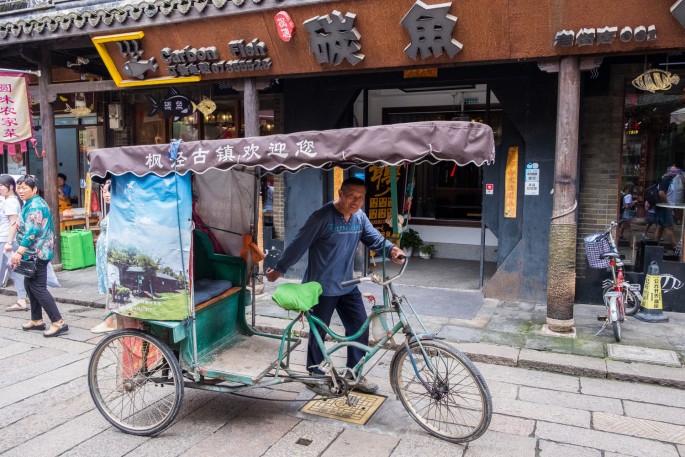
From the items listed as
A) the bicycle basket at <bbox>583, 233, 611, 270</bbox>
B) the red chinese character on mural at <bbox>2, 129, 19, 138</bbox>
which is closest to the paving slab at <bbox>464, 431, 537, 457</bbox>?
the bicycle basket at <bbox>583, 233, 611, 270</bbox>

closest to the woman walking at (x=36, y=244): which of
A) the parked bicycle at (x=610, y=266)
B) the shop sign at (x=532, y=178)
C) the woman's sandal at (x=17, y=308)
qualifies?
the woman's sandal at (x=17, y=308)

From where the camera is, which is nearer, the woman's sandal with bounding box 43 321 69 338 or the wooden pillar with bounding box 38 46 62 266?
the woman's sandal with bounding box 43 321 69 338

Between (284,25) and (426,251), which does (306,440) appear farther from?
(426,251)

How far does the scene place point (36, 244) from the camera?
257 inches

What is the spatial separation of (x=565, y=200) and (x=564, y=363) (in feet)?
6.34

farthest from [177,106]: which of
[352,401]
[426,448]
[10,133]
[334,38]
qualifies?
[426,448]

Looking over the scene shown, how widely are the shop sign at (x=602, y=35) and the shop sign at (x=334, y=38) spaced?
99.1 inches

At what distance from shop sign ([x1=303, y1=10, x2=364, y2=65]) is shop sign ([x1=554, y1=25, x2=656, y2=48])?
2518 mm

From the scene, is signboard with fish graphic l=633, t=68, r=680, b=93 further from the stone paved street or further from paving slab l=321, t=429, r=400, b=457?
paving slab l=321, t=429, r=400, b=457

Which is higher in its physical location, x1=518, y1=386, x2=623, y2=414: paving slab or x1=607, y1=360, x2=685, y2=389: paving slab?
x1=607, y1=360, x2=685, y2=389: paving slab

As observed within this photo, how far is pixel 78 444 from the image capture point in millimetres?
4039

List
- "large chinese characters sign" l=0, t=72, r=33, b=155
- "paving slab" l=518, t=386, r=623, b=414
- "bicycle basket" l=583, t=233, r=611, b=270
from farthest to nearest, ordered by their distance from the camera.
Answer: "large chinese characters sign" l=0, t=72, r=33, b=155
"bicycle basket" l=583, t=233, r=611, b=270
"paving slab" l=518, t=386, r=623, b=414

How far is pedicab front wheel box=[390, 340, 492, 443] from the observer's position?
148 inches

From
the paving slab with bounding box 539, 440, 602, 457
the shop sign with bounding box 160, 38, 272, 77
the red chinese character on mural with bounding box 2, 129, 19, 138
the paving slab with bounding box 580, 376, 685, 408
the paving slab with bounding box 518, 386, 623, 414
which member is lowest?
the paving slab with bounding box 580, 376, 685, 408
